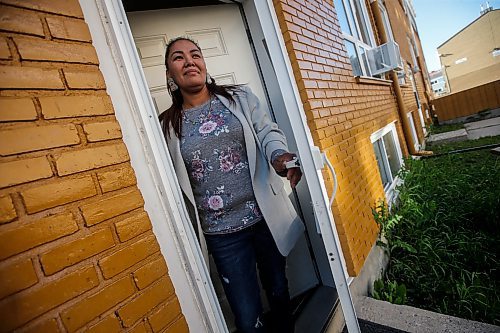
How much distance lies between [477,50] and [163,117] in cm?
3703

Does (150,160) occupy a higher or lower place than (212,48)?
lower

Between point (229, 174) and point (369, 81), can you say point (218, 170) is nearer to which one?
point (229, 174)

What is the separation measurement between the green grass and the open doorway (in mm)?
926

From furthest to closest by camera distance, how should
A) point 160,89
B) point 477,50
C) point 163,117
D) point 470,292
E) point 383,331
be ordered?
point 477,50
point 470,292
point 160,89
point 383,331
point 163,117

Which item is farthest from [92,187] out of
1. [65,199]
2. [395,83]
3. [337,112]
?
[395,83]

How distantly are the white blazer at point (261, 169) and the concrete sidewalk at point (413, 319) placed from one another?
1009 millimetres

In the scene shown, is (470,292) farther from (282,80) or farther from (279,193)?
(282,80)

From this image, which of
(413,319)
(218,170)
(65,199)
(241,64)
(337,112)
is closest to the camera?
(65,199)

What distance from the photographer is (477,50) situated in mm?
27203

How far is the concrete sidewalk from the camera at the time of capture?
69.3 inches

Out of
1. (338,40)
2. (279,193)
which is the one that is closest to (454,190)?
(338,40)

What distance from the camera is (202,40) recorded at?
7.36 ft

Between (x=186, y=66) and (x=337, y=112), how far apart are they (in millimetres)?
1666

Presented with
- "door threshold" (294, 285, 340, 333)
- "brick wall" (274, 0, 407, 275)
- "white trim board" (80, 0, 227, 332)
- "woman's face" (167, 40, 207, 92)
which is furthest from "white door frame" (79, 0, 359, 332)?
"brick wall" (274, 0, 407, 275)
